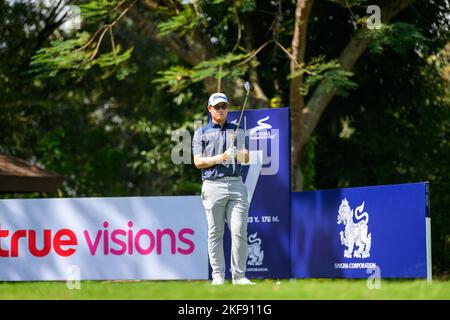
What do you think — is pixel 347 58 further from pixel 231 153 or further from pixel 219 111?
pixel 231 153

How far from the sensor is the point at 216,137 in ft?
35.2

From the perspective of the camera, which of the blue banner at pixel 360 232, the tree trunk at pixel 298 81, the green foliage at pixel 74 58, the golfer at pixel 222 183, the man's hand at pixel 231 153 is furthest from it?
the green foliage at pixel 74 58

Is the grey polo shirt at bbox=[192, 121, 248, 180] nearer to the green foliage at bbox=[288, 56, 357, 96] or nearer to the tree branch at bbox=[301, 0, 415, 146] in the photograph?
the green foliage at bbox=[288, 56, 357, 96]

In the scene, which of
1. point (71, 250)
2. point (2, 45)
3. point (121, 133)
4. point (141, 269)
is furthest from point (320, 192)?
point (121, 133)

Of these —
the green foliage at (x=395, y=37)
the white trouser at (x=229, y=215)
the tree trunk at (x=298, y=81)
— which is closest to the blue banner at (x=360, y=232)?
the white trouser at (x=229, y=215)

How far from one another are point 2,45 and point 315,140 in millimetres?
9289

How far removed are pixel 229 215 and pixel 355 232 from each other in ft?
9.87

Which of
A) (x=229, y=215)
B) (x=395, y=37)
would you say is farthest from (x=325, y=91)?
(x=229, y=215)

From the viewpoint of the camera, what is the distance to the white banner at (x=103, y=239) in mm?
13336

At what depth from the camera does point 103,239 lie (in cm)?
1370

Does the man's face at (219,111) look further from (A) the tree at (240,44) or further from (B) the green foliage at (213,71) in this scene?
(B) the green foliage at (213,71)

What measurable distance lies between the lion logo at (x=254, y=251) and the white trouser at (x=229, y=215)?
2.23m

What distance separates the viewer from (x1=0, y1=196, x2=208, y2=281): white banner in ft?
43.8

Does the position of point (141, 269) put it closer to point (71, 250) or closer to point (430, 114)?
point (71, 250)
